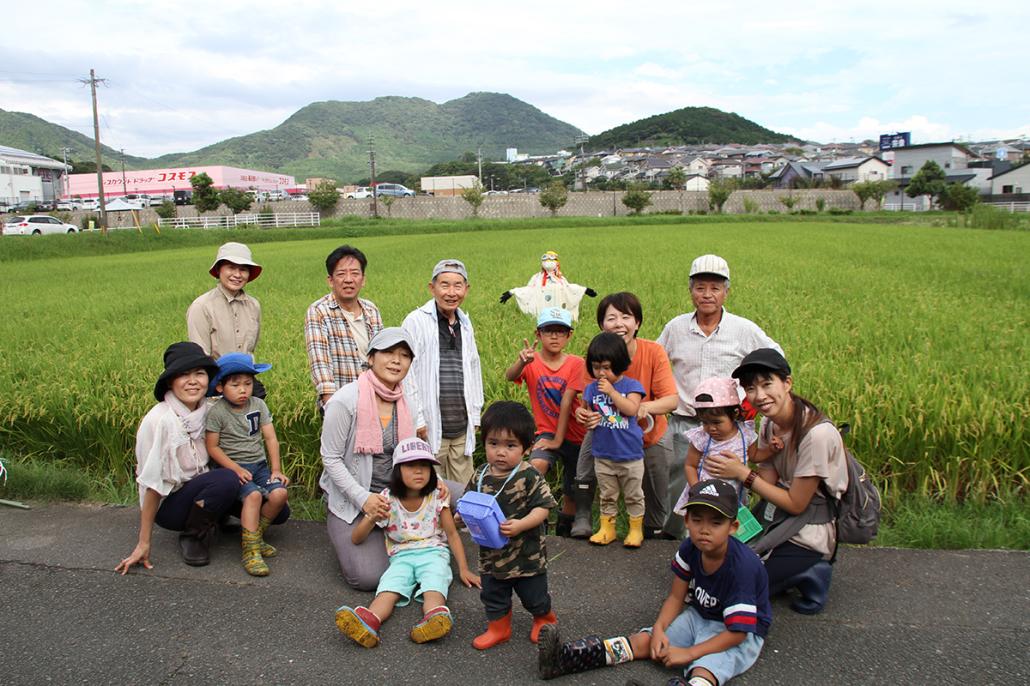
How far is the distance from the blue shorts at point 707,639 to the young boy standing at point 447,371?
174 centimetres

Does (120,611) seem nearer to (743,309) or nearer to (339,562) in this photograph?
(339,562)

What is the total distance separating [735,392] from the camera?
3258mm

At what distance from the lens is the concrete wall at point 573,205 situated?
54000 millimetres

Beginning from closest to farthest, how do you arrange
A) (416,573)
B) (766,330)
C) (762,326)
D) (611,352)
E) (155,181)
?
(416,573) < (611,352) < (766,330) < (762,326) < (155,181)

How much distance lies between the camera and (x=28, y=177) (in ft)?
209

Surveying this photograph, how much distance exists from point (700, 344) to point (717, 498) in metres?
1.46

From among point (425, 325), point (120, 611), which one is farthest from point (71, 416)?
point (425, 325)

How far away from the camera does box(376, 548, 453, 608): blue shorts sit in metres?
3.21

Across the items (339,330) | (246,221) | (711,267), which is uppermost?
(246,221)

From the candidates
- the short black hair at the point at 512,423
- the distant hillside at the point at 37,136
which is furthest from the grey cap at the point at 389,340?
the distant hillside at the point at 37,136

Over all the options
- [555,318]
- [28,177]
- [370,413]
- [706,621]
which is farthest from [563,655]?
[28,177]

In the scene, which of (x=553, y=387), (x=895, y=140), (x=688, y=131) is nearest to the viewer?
(x=553, y=387)

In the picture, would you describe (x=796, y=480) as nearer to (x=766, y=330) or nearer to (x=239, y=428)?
(x=239, y=428)

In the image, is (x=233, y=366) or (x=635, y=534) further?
(x=233, y=366)
